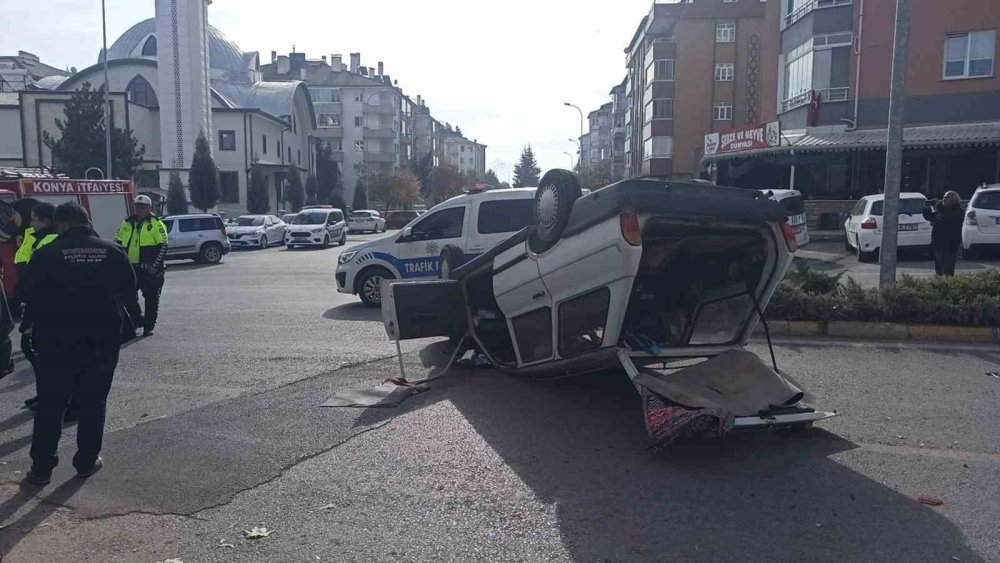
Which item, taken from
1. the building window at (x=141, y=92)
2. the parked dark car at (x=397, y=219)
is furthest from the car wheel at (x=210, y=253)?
the building window at (x=141, y=92)

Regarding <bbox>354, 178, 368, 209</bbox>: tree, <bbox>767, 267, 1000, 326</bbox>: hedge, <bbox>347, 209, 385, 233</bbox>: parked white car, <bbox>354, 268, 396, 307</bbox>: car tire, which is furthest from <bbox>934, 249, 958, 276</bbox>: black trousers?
<bbox>354, 178, 368, 209</bbox>: tree

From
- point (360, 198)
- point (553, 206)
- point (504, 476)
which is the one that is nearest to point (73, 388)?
point (504, 476)

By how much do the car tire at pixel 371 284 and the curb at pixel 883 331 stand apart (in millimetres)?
6522

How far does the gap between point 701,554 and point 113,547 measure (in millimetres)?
3210

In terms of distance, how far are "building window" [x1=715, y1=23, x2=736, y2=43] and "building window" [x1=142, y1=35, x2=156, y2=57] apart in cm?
4419

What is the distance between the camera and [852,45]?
103 ft

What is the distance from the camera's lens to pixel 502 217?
13398 millimetres

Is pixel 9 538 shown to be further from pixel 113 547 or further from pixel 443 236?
pixel 443 236

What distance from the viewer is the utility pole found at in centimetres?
1169

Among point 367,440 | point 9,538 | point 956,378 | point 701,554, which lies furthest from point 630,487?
point 956,378

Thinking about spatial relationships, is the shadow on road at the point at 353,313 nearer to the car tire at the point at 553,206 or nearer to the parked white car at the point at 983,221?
the car tire at the point at 553,206

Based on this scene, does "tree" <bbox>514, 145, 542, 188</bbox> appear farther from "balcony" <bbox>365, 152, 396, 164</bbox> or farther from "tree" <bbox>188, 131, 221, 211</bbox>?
"tree" <bbox>188, 131, 221, 211</bbox>

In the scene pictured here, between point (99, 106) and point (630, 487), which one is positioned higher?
point (99, 106)

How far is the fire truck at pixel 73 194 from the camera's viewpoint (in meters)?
14.8
